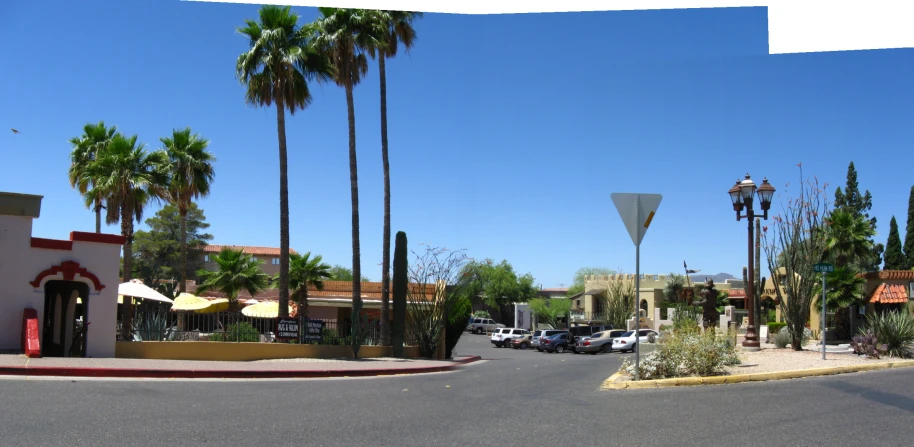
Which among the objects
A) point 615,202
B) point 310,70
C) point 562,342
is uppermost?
point 310,70

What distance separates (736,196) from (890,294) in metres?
16.4

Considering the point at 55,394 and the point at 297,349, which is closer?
the point at 55,394

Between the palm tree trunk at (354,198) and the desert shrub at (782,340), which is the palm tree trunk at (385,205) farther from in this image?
the desert shrub at (782,340)

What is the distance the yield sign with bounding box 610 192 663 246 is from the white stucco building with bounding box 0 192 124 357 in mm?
12064

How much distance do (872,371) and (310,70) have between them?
62.6ft

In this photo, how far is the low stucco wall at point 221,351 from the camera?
18750mm

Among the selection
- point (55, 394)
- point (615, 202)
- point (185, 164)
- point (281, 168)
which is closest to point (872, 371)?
point (615, 202)

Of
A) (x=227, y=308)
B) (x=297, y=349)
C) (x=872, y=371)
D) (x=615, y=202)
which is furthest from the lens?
(x=227, y=308)

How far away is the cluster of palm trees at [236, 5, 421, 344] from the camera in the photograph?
25594mm

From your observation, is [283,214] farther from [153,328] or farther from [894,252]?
[894,252]

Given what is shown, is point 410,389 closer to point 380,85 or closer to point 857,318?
point 380,85

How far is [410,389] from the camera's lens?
41.5 ft

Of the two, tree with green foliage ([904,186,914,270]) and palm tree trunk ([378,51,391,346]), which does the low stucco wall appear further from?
tree with green foliage ([904,186,914,270])

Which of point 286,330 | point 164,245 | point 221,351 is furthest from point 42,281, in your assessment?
point 164,245
